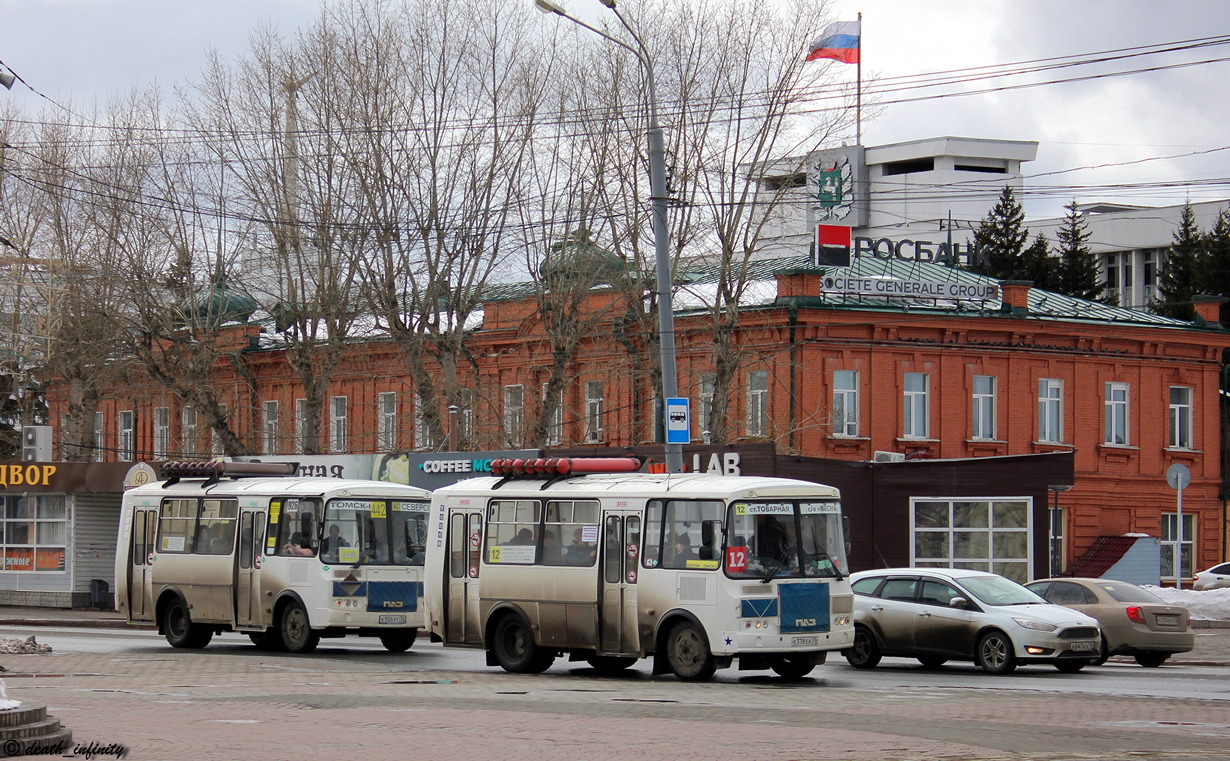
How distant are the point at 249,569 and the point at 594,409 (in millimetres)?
22962

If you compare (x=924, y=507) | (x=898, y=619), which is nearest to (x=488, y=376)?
(x=924, y=507)

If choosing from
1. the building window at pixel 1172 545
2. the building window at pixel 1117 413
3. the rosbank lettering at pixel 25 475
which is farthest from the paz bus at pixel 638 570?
the building window at pixel 1172 545

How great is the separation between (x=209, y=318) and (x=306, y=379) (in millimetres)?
3483

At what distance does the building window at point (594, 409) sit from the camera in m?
46.4

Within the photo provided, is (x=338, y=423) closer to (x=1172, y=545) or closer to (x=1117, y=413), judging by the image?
(x=1117, y=413)

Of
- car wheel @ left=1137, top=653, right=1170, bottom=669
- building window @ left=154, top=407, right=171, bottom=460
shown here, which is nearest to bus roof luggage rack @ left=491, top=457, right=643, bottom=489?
car wheel @ left=1137, top=653, right=1170, bottom=669

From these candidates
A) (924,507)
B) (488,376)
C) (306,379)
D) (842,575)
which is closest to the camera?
(842,575)

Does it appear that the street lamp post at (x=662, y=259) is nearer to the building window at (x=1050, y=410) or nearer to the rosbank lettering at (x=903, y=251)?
the building window at (x=1050, y=410)

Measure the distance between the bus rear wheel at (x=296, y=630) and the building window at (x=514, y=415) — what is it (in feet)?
58.8

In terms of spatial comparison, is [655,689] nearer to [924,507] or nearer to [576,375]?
[924,507]

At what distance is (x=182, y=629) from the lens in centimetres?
2591

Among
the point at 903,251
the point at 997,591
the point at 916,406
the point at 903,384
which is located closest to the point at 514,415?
the point at 903,384

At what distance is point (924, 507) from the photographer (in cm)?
3325

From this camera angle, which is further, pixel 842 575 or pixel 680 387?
pixel 680 387
